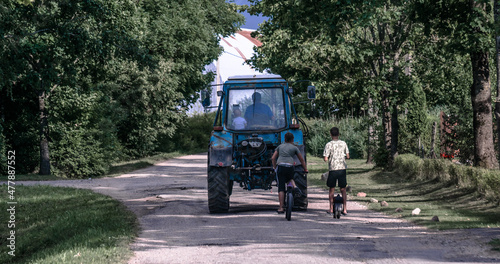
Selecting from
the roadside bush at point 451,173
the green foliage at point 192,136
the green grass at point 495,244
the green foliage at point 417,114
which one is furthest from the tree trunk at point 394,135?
the green foliage at point 192,136

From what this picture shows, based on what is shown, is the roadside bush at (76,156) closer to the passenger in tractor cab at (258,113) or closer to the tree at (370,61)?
the tree at (370,61)

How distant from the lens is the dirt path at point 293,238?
802 centimetres

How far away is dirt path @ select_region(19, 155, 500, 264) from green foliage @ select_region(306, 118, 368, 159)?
86.3 ft

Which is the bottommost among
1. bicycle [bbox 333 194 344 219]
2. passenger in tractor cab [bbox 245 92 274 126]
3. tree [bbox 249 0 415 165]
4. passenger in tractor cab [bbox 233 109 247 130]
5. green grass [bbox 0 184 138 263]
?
green grass [bbox 0 184 138 263]

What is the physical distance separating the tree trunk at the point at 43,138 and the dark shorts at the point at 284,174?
18178 millimetres

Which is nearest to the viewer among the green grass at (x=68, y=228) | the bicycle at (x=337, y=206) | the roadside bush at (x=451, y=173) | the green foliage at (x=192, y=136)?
the green grass at (x=68, y=228)

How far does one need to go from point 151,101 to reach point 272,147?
2949cm

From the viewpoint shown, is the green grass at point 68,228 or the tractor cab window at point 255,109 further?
the tractor cab window at point 255,109

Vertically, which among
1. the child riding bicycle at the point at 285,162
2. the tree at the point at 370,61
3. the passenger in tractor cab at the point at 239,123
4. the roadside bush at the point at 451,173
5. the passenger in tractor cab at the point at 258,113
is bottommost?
the roadside bush at the point at 451,173

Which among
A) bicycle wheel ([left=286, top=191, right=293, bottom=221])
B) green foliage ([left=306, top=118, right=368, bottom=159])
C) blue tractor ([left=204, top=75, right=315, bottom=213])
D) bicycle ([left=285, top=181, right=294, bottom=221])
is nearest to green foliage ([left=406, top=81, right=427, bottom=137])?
green foliage ([left=306, top=118, right=368, bottom=159])

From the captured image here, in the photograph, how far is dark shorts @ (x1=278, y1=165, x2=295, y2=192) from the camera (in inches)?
476

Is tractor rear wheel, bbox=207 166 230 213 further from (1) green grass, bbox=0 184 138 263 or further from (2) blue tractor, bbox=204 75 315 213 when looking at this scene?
(1) green grass, bbox=0 184 138 263

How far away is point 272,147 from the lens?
536 inches

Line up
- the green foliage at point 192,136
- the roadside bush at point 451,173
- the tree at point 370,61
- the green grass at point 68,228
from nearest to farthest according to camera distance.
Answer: the green grass at point 68,228 < the roadside bush at point 451,173 < the tree at point 370,61 < the green foliage at point 192,136
